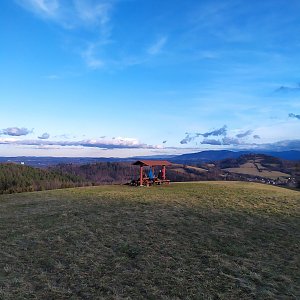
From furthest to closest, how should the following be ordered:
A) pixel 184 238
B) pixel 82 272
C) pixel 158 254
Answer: pixel 184 238 < pixel 158 254 < pixel 82 272

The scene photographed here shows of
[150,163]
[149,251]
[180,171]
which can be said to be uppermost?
[150,163]

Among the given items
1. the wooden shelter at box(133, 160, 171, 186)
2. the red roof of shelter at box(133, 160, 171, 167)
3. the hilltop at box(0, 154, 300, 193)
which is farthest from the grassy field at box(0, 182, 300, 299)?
A: the hilltop at box(0, 154, 300, 193)

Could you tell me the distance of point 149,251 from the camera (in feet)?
37.8

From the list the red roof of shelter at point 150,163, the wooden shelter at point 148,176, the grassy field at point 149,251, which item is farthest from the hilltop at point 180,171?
the grassy field at point 149,251

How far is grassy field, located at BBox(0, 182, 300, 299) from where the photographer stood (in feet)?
27.6

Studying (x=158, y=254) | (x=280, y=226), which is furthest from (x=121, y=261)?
(x=280, y=226)

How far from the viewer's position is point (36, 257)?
1080 centimetres

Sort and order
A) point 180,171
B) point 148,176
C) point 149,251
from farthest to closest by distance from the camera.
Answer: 1. point 180,171
2. point 148,176
3. point 149,251

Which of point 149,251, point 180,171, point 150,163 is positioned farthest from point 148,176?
point 180,171

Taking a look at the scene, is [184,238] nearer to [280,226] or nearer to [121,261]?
[121,261]

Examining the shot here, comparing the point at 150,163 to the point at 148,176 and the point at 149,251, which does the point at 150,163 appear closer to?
the point at 148,176

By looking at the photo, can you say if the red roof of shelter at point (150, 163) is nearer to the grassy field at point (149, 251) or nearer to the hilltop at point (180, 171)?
the grassy field at point (149, 251)

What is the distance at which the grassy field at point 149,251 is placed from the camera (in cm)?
841

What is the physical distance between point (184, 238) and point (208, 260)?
8.67 ft
